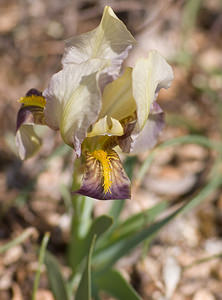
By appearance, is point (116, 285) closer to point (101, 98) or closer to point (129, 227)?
point (129, 227)

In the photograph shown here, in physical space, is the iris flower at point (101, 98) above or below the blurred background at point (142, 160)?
above

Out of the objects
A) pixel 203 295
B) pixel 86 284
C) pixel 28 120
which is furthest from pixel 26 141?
pixel 203 295

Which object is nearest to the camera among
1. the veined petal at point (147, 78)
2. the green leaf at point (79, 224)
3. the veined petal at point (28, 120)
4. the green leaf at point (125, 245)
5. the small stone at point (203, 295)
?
the veined petal at point (147, 78)

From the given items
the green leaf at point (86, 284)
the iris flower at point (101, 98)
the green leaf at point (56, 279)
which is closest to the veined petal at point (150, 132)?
A: the iris flower at point (101, 98)

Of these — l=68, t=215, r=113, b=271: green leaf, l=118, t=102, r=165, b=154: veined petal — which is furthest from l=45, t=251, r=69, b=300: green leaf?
l=118, t=102, r=165, b=154: veined petal

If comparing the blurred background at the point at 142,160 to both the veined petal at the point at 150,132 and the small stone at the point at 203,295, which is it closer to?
the small stone at the point at 203,295

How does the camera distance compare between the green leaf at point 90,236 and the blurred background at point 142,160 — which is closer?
the green leaf at point 90,236

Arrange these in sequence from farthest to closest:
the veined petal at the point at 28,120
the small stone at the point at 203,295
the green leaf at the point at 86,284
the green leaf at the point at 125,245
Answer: the small stone at the point at 203,295 < the green leaf at the point at 125,245 < the veined petal at the point at 28,120 < the green leaf at the point at 86,284
